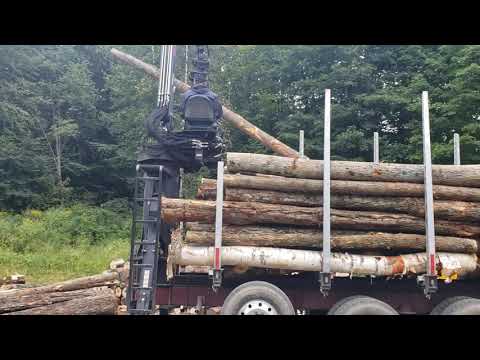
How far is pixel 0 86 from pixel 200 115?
18.3 meters

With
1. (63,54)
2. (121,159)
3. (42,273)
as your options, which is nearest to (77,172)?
(121,159)

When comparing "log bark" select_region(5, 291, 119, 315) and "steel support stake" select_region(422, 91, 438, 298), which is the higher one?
"steel support stake" select_region(422, 91, 438, 298)

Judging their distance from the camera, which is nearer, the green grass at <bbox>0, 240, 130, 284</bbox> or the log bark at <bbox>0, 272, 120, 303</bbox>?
the log bark at <bbox>0, 272, 120, 303</bbox>

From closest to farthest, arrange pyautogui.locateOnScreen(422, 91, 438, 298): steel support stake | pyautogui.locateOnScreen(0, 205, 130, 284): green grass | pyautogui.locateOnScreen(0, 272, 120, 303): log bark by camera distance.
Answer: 1. pyautogui.locateOnScreen(422, 91, 438, 298): steel support stake
2. pyautogui.locateOnScreen(0, 272, 120, 303): log bark
3. pyautogui.locateOnScreen(0, 205, 130, 284): green grass

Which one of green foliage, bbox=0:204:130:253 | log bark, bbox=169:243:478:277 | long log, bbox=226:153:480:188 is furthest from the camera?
green foliage, bbox=0:204:130:253

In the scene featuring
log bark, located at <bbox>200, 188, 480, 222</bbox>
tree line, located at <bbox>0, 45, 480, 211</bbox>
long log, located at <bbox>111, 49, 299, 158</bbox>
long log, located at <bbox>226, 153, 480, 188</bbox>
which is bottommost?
log bark, located at <bbox>200, 188, 480, 222</bbox>

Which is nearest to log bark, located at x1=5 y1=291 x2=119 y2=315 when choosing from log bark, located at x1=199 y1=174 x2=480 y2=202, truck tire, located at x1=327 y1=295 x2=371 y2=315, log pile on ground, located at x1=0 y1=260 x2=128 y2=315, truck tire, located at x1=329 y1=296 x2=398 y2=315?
log pile on ground, located at x1=0 y1=260 x2=128 y2=315

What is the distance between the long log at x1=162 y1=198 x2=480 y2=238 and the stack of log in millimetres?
14

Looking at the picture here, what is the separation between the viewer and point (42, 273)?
14.0 meters

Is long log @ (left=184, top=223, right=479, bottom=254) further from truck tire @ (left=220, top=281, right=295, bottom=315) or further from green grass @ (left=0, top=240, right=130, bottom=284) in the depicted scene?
green grass @ (left=0, top=240, right=130, bottom=284)

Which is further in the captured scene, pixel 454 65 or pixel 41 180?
pixel 41 180

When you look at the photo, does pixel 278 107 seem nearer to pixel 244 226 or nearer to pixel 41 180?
pixel 41 180

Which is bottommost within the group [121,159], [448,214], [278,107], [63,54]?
[448,214]

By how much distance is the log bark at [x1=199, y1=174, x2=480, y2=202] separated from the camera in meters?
6.73
